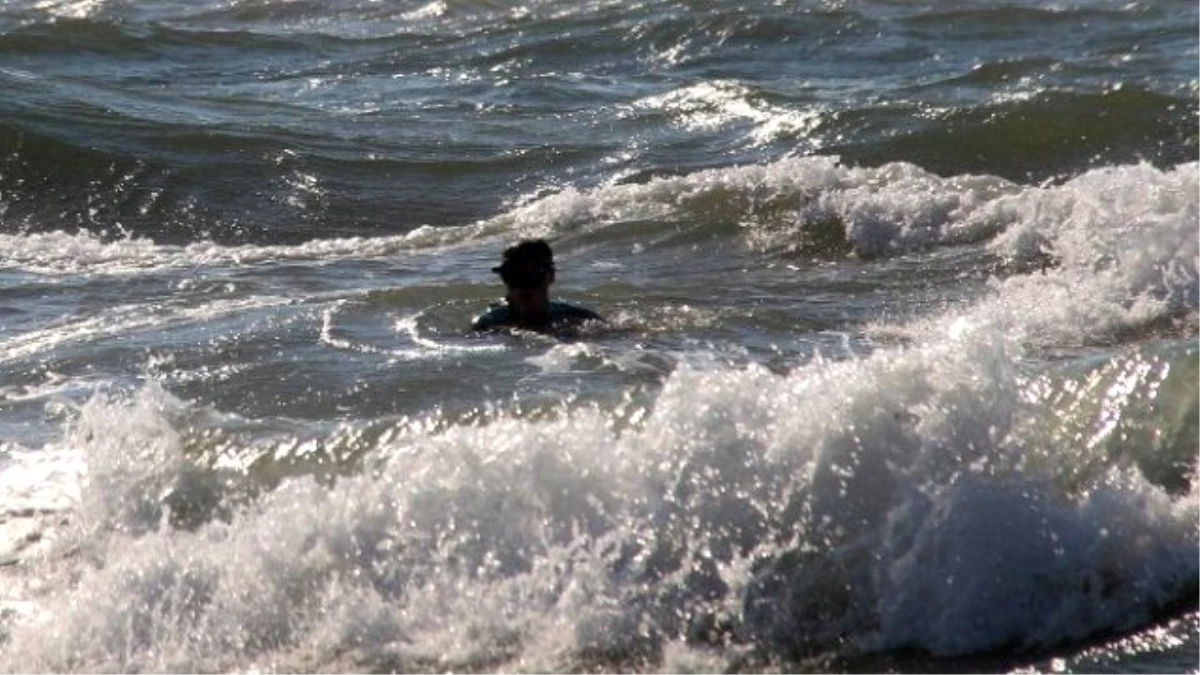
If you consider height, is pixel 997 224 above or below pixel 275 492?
below

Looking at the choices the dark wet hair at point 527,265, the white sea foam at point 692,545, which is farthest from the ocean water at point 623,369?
the dark wet hair at point 527,265

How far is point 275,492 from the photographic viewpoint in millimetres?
7812

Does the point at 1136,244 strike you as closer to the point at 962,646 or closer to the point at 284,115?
the point at 962,646

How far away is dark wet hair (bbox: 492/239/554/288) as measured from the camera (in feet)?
33.3

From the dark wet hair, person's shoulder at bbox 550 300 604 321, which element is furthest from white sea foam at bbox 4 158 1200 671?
person's shoulder at bbox 550 300 604 321

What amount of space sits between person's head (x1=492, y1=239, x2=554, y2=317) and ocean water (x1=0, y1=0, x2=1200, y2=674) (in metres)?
0.16

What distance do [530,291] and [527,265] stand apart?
0.37ft

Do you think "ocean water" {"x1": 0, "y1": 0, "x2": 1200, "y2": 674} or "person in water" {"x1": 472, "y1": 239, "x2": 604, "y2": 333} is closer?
"ocean water" {"x1": 0, "y1": 0, "x2": 1200, "y2": 674}

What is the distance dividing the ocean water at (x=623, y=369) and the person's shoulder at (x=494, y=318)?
0.33 feet

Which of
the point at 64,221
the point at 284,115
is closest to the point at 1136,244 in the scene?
the point at 64,221

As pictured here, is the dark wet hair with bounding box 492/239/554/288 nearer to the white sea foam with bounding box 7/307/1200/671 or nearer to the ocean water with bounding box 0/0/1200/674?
the ocean water with bounding box 0/0/1200/674

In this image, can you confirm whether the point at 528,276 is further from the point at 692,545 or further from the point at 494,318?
the point at 692,545

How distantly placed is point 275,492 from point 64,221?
8613 millimetres

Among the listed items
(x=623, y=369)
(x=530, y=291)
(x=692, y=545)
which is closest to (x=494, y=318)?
(x=530, y=291)
